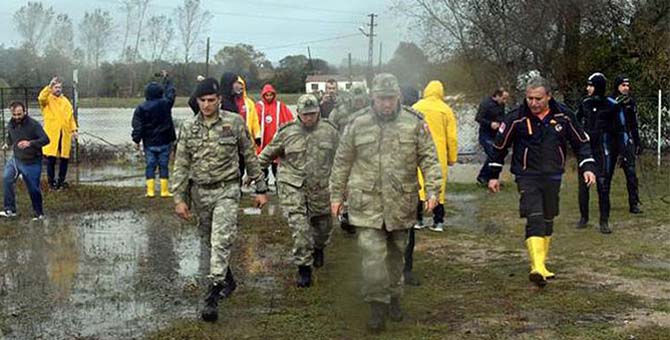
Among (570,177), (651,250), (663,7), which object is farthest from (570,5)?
(651,250)

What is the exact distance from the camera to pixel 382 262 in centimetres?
621

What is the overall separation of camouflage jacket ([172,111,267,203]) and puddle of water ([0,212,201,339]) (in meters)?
0.98

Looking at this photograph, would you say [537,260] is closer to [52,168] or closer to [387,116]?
[387,116]

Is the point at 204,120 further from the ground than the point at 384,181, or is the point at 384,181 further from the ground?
the point at 204,120

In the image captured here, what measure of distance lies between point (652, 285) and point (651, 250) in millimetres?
1658

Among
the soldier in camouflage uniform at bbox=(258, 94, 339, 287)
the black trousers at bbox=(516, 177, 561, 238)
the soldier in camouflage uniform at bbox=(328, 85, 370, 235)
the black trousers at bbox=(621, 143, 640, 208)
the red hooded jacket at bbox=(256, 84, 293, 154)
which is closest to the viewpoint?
the black trousers at bbox=(516, 177, 561, 238)

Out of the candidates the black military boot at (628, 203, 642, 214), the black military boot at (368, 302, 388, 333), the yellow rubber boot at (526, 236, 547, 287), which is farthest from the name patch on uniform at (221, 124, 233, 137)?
the black military boot at (628, 203, 642, 214)

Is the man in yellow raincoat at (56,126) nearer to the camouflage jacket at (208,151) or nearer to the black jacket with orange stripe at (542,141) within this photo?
the camouflage jacket at (208,151)

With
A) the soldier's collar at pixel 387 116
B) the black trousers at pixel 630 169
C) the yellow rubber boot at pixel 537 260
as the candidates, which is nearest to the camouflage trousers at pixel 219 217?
the soldier's collar at pixel 387 116

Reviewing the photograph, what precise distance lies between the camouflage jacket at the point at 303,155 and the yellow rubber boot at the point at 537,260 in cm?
184

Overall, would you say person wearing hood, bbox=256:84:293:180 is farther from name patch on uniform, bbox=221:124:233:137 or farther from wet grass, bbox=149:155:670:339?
name patch on uniform, bbox=221:124:233:137

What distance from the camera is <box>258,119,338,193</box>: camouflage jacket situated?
765 centimetres

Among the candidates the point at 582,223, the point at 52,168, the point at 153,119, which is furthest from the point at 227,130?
the point at 52,168

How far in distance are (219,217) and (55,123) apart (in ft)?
26.9
